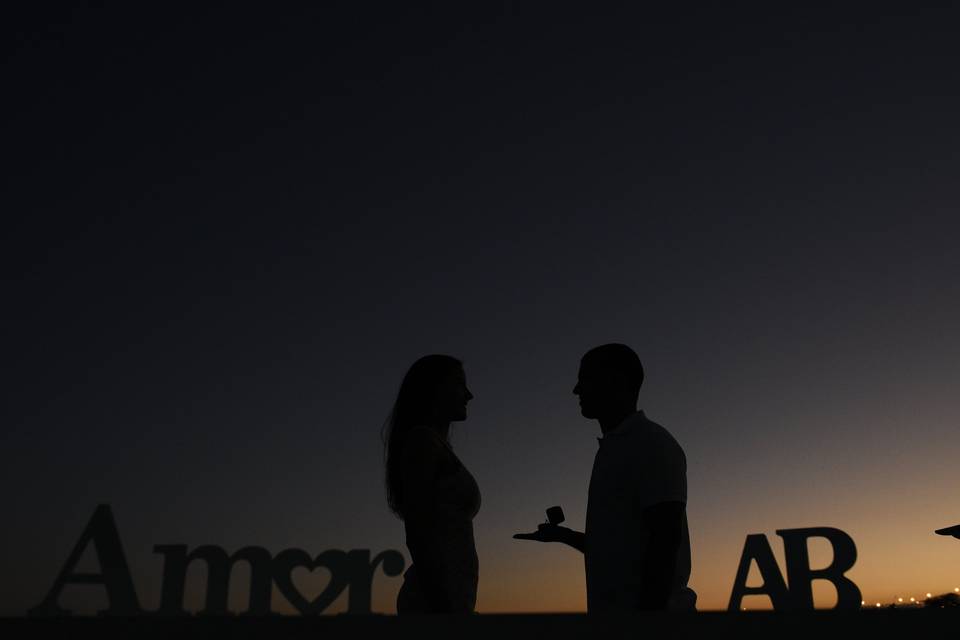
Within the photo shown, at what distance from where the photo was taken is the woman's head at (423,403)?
4.05 meters

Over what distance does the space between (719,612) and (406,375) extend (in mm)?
3026

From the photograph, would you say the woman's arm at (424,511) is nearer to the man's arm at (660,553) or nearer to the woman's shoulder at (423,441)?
the woman's shoulder at (423,441)

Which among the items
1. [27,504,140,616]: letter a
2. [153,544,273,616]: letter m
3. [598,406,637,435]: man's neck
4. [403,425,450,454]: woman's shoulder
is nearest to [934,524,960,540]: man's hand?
[598,406,637,435]: man's neck

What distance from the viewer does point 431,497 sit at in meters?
3.67

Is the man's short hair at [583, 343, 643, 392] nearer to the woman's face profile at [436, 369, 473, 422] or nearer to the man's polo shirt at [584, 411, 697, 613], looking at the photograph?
the man's polo shirt at [584, 411, 697, 613]

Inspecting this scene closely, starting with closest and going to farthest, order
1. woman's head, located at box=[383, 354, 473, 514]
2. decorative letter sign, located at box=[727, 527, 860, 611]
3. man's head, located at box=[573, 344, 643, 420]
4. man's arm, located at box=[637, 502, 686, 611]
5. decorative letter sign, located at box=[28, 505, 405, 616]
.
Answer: man's arm, located at box=[637, 502, 686, 611], man's head, located at box=[573, 344, 643, 420], woman's head, located at box=[383, 354, 473, 514], decorative letter sign, located at box=[28, 505, 405, 616], decorative letter sign, located at box=[727, 527, 860, 611]

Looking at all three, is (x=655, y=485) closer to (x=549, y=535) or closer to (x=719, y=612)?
(x=549, y=535)

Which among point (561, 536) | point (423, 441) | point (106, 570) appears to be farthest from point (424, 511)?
point (106, 570)

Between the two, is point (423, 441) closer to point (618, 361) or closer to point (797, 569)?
point (618, 361)

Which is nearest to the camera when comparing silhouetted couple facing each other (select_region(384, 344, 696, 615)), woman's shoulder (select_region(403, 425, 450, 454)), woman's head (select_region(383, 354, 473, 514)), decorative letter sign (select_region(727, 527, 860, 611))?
silhouetted couple facing each other (select_region(384, 344, 696, 615))

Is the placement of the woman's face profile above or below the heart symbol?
above

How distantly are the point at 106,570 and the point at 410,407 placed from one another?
181 inches

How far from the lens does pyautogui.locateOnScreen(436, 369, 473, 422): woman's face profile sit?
416 cm

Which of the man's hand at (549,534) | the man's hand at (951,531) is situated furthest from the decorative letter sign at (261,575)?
the man's hand at (951,531)
